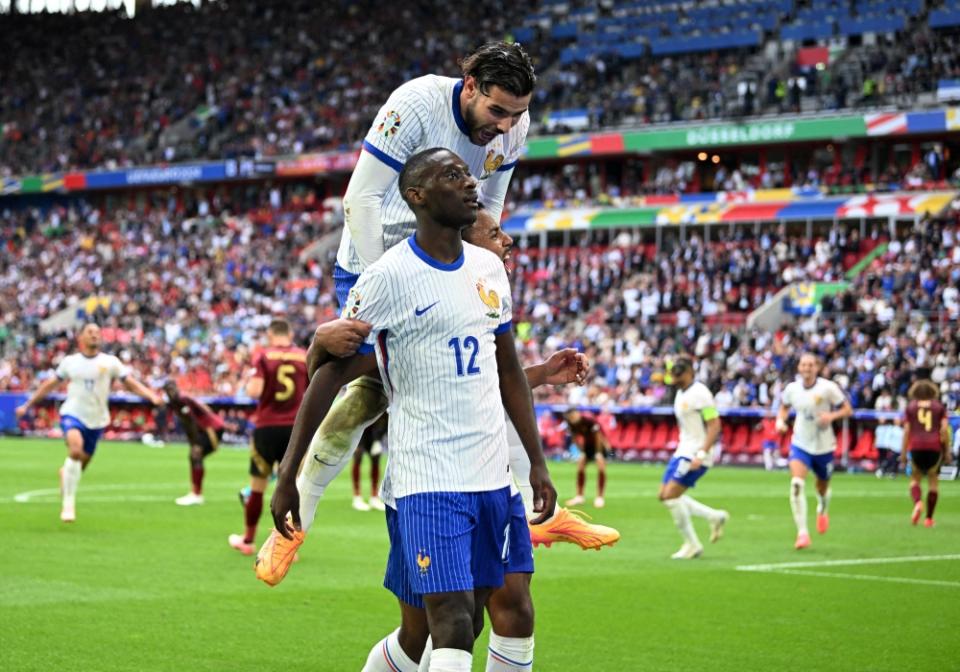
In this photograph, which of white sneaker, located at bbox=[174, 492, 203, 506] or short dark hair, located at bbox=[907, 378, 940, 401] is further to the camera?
white sneaker, located at bbox=[174, 492, 203, 506]

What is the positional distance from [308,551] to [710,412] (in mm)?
4826

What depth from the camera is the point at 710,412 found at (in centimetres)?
1658

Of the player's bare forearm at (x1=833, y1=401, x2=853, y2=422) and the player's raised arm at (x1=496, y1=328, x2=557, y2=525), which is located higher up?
the player's raised arm at (x1=496, y1=328, x2=557, y2=525)

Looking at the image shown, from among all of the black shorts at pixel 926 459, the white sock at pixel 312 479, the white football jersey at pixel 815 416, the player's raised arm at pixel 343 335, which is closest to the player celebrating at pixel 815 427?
the white football jersey at pixel 815 416

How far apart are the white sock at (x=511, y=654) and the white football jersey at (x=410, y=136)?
1785mm

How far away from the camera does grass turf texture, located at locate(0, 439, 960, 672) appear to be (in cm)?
951

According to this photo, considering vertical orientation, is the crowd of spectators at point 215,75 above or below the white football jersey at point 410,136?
above

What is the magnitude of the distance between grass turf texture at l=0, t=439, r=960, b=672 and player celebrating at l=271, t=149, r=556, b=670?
3.64 meters

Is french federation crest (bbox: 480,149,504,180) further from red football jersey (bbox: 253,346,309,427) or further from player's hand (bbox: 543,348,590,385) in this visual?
red football jersey (bbox: 253,346,309,427)

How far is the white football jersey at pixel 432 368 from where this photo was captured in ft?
18.5

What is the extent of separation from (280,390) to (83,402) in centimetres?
393

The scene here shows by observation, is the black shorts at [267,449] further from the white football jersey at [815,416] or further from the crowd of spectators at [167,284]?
the crowd of spectators at [167,284]

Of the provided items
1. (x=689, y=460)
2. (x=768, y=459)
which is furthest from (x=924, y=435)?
(x=768, y=459)

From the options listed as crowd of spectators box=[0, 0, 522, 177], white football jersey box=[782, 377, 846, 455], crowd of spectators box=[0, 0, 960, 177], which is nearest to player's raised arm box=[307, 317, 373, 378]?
white football jersey box=[782, 377, 846, 455]
